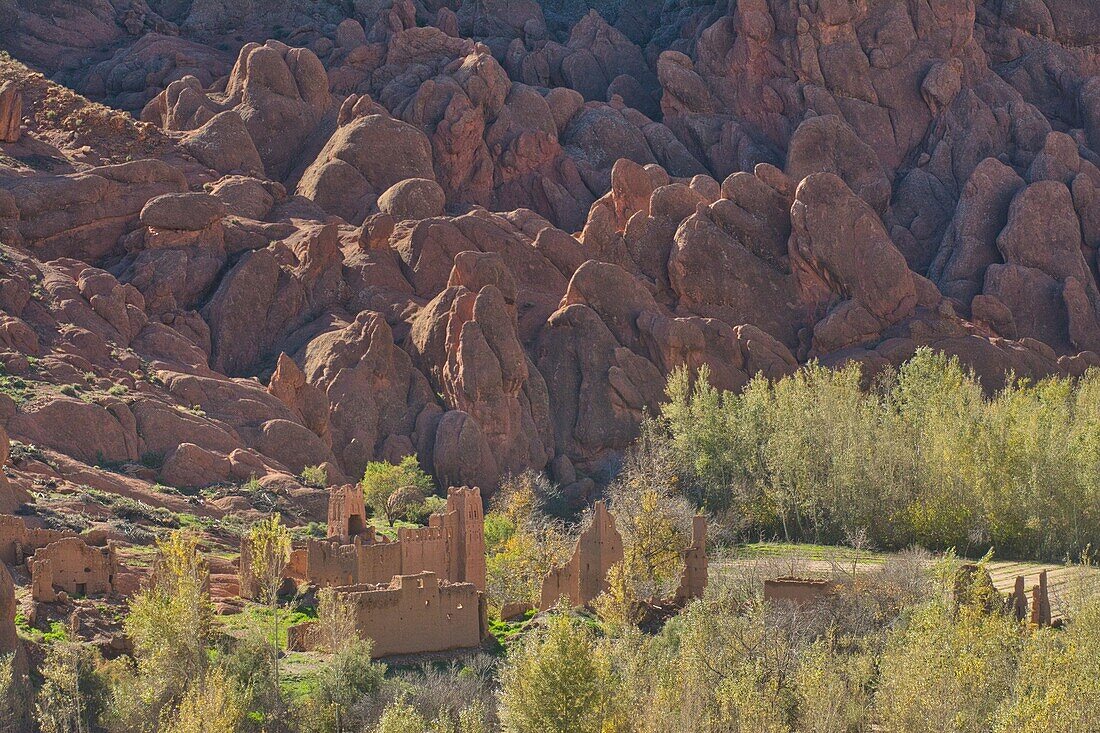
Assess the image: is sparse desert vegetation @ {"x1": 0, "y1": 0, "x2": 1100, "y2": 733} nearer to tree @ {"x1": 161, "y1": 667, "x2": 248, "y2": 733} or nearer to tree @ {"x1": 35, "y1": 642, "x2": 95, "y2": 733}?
tree @ {"x1": 35, "y1": 642, "x2": 95, "y2": 733}

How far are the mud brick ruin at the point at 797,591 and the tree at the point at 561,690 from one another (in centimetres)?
1065

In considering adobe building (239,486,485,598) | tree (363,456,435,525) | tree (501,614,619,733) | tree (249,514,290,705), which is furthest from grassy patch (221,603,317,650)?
tree (363,456,435,525)

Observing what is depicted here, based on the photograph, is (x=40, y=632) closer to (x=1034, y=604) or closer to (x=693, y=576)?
(x=693, y=576)

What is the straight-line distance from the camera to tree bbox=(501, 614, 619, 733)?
43.9 meters

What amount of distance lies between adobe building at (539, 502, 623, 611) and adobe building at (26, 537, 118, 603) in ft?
48.0

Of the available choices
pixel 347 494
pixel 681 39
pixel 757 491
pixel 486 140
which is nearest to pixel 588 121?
pixel 486 140

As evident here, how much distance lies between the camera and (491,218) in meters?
97.4

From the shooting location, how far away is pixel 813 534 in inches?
2896

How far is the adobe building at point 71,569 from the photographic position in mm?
47844

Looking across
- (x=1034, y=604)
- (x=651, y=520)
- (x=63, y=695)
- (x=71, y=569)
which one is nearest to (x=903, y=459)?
(x=651, y=520)

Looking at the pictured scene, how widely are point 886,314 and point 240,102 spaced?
43.6m

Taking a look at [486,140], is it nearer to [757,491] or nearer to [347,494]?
[757,491]

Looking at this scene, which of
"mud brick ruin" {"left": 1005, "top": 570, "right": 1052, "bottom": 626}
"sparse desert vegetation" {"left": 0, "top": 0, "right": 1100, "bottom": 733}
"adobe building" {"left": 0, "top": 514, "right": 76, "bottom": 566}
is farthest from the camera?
"mud brick ruin" {"left": 1005, "top": 570, "right": 1052, "bottom": 626}

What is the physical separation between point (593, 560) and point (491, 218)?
144 ft
